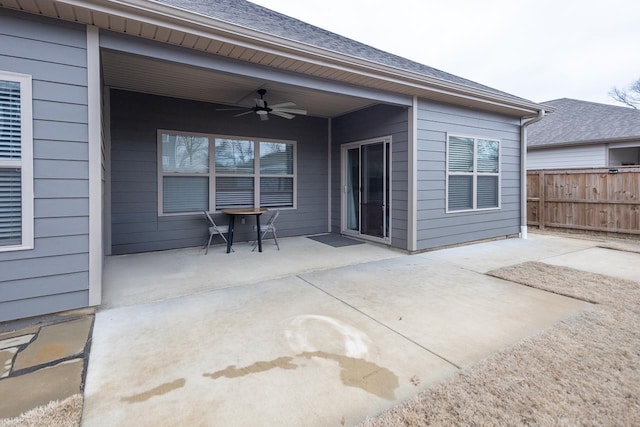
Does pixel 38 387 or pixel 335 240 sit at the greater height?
pixel 335 240

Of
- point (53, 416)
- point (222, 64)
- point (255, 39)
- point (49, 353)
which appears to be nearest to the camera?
point (53, 416)

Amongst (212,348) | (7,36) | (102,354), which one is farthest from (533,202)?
(7,36)

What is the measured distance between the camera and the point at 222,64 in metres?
3.62

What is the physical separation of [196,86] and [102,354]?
156 inches

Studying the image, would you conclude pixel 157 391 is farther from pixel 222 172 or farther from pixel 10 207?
pixel 222 172

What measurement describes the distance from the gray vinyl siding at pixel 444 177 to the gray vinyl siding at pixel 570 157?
5.13 meters

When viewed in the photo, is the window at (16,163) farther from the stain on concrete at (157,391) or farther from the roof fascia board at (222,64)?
the stain on concrete at (157,391)

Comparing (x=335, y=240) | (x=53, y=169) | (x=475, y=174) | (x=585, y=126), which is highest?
(x=585, y=126)

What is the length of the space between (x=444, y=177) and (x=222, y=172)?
12.9 feet

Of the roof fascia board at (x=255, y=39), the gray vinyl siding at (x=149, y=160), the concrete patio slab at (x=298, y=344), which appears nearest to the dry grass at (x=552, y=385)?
the concrete patio slab at (x=298, y=344)

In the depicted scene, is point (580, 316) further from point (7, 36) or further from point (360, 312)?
point (7, 36)

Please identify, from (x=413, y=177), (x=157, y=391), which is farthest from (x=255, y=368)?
(x=413, y=177)

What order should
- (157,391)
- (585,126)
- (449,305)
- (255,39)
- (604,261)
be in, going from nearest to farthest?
1. (157,391)
2. (449,305)
3. (255,39)
4. (604,261)
5. (585,126)

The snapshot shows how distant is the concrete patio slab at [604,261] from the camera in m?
4.20
